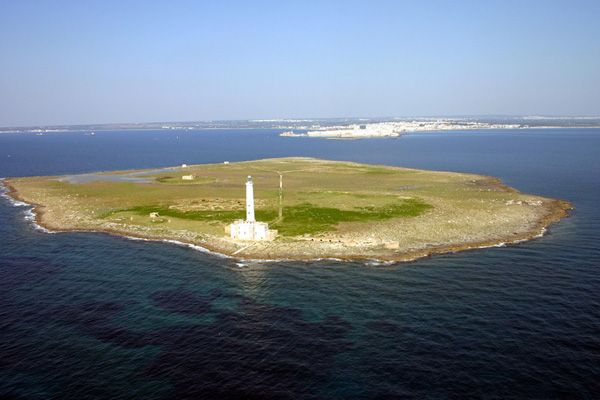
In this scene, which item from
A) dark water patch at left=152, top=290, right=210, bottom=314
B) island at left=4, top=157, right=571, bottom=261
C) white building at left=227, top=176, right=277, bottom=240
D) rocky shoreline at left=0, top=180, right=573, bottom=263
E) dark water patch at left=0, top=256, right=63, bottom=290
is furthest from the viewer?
white building at left=227, top=176, right=277, bottom=240

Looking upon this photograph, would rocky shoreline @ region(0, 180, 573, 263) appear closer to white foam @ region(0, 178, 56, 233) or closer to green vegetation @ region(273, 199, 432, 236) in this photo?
white foam @ region(0, 178, 56, 233)

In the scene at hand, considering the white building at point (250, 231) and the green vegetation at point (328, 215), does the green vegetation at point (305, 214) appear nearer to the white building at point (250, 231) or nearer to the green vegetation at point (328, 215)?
the green vegetation at point (328, 215)

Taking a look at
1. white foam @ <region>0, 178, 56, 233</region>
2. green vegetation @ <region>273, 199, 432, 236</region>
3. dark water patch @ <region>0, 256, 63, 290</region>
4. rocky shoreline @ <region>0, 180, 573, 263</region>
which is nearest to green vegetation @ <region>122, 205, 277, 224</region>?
green vegetation @ <region>273, 199, 432, 236</region>

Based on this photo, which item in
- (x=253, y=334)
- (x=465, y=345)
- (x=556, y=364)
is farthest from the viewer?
(x=253, y=334)

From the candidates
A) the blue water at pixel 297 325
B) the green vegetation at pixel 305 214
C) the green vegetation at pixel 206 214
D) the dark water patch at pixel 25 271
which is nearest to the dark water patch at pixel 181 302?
the blue water at pixel 297 325

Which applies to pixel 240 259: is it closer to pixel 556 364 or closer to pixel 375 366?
pixel 375 366

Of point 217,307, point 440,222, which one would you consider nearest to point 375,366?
point 217,307

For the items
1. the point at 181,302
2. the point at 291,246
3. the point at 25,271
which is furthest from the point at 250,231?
the point at 25,271
